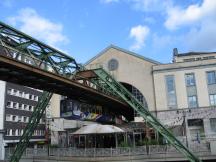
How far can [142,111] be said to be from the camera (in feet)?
94.6

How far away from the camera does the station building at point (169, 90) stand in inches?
1941

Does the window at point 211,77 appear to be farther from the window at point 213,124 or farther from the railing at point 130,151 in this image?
the railing at point 130,151

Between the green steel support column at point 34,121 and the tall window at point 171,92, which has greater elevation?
the tall window at point 171,92

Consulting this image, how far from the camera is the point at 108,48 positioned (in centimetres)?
5756

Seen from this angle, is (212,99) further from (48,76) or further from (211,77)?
(48,76)

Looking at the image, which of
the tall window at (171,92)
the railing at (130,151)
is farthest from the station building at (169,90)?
the railing at (130,151)

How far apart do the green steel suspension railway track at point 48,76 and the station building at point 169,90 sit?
17.1 meters

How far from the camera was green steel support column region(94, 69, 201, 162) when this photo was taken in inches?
1075

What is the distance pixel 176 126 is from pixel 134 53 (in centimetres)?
1461

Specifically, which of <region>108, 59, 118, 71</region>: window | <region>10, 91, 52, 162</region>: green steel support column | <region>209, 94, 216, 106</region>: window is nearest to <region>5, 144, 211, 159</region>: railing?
<region>10, 91, 52, 162</region>: green steel support column

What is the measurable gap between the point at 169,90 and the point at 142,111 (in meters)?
24.3

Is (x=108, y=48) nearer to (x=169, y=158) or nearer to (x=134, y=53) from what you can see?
(x=134, y=53)

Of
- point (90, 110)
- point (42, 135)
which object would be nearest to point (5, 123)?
point (42, 135)

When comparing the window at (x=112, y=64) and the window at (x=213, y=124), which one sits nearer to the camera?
the window at (x=213, y=124)
